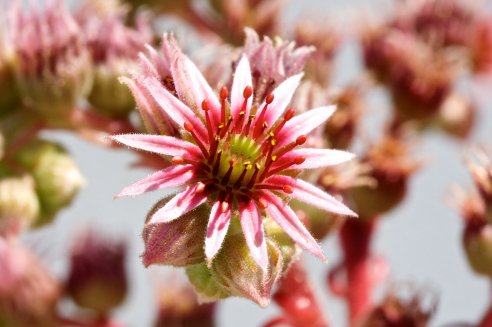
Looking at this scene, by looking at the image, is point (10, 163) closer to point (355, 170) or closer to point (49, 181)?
point (49, 181)

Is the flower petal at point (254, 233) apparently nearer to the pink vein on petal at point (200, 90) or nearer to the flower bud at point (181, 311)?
the pink vein on petal at point (200, 90)

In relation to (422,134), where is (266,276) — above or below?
above

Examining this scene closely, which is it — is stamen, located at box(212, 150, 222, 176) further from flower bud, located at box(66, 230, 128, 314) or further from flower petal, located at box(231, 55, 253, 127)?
flower bud, located at box(66, 230, 128, 314)

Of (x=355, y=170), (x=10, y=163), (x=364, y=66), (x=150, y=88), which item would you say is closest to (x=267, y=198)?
(x=150, y=88)

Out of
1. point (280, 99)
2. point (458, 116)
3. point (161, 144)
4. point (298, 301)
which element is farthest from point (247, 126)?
point (458, 116)

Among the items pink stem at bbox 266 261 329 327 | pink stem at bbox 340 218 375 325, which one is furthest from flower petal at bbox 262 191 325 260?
pink stem at bbox 340 218 375 325

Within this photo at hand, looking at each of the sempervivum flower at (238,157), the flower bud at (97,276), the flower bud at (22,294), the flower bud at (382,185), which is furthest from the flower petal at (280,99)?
the flower bud at (97,276)
